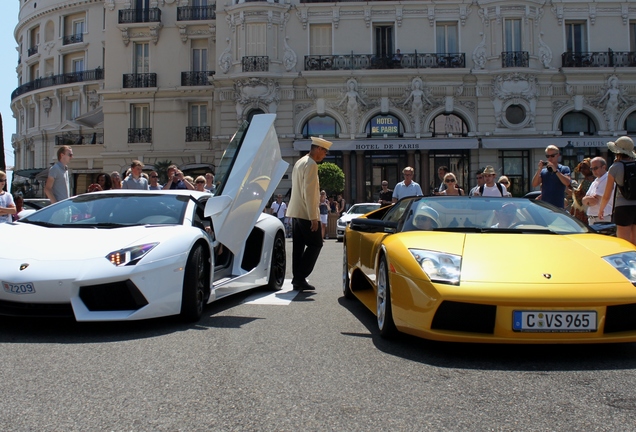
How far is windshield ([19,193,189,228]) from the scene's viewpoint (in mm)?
6176

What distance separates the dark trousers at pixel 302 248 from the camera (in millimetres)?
8016

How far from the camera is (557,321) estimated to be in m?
4.15

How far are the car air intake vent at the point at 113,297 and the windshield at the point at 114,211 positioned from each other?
1.05 meters

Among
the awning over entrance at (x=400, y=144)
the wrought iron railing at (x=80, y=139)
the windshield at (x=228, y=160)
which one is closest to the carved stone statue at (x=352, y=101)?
the awning over entrance at (x=400, y=144)

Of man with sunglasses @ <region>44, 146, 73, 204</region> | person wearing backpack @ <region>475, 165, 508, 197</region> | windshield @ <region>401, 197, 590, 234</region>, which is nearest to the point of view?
windshield @ <region>401, 197, 590, 234</region>

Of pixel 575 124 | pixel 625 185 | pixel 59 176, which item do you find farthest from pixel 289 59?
pixel 625 185

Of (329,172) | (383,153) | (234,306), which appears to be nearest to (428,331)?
(234,306)

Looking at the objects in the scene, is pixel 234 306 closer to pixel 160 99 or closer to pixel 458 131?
pixel 458 131

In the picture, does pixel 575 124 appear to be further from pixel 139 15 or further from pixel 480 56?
pixel 139 15

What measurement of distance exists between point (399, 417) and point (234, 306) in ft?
12.6

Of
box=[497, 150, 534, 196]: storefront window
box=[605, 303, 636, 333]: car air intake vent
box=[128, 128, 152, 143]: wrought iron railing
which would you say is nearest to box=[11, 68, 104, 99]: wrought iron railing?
box=[128, 128, 152, 143]: wrought iron railing

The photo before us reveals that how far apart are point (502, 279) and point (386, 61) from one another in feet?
95.8

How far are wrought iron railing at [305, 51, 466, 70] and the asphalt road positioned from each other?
28.0 metres

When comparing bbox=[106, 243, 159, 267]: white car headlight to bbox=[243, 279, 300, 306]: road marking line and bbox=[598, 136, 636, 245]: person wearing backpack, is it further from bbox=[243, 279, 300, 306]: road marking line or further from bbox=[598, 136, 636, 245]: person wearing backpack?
bbox=[598, 136, 636, 245]: person wearing backpack
